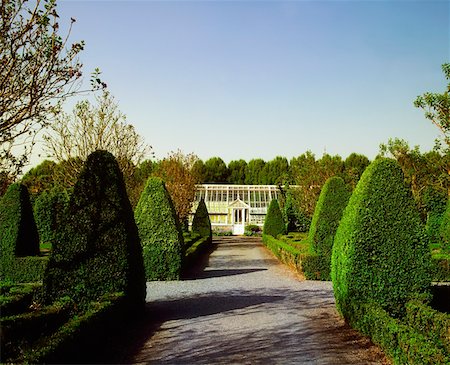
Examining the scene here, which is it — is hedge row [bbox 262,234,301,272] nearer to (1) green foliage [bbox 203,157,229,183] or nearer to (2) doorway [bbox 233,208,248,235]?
(2) doorway [bbox 233,208,248,235]

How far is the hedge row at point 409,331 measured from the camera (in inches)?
214

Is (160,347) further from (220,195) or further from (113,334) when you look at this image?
(220,195)

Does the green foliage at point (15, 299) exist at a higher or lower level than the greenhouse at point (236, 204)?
lower

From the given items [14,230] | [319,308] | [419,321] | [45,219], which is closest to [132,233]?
[319,308]

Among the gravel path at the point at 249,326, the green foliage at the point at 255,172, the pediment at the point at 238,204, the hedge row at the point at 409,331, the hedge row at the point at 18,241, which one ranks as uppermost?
the green foliage at the point at 255,172

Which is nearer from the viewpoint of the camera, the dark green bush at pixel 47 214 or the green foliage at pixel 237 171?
the dark green bush at pixel 47 214

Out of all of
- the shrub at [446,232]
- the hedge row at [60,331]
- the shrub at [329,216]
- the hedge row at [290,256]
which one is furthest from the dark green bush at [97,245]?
the shrub at [446,232]

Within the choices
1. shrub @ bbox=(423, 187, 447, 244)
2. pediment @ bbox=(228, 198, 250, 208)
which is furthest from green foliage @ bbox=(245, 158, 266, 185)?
shrub @ bbox=(423, 187, 447, 244)

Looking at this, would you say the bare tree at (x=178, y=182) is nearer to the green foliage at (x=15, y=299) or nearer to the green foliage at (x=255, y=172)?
the green foliage at (x=15, y=299)

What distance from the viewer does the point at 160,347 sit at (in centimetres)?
762

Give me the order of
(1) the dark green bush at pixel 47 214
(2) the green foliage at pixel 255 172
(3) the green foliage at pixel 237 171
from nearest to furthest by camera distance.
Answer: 1. (1) the dark green bush at pixel 47 214
2. (2) the green foliage at pixel 255 172
3. (3) the green foliage at pixel 237 171

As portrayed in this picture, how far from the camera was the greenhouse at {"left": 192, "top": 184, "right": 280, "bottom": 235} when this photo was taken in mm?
52250

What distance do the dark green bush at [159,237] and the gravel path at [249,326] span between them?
0.62 meters

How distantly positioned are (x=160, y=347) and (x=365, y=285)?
142 inches
